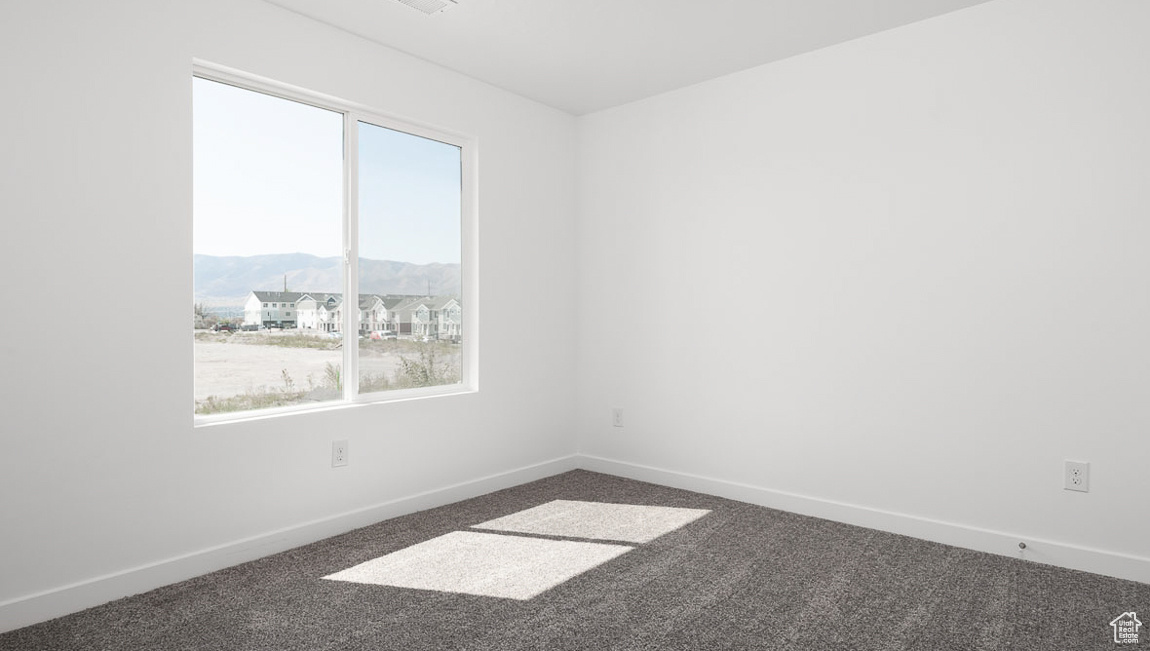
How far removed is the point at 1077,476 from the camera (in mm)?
2797

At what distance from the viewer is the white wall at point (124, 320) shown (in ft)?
7.58

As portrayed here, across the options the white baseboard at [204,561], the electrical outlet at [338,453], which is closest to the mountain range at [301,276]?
the electrical outlet at [338,453]

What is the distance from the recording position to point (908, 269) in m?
3.23

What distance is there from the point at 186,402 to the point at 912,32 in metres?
3.68

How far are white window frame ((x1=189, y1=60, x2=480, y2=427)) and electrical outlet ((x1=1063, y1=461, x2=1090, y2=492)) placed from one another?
294 cm

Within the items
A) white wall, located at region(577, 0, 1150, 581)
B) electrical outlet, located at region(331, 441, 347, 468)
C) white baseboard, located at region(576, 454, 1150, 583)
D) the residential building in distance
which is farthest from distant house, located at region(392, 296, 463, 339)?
white baseboard, located at region(576, 454, 1150, 583)

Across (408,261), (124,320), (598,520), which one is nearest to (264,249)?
(124,320)

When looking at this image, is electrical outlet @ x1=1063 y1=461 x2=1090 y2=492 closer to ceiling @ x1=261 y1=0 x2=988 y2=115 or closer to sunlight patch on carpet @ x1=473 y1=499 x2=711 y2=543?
sunlight patch on carpet @ x1=473 y1=499 x2=711 y2=543

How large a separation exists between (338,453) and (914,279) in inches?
116

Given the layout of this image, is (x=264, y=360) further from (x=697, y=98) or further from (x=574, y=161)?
(x=697, y=98)

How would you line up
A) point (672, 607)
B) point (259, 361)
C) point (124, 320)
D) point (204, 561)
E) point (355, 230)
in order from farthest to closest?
point (355, 230)
point (259, 361)
point (204, 561)
point (124, 320)
point (672, 607)

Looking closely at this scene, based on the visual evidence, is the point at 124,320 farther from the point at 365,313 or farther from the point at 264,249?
the point at 365,313

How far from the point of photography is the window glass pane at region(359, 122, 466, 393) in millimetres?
3531

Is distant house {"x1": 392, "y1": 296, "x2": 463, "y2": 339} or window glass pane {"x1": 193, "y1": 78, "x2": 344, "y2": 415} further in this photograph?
distant house {"x1": 392, "y1": 296, "x2": 463, "y2": 339}
